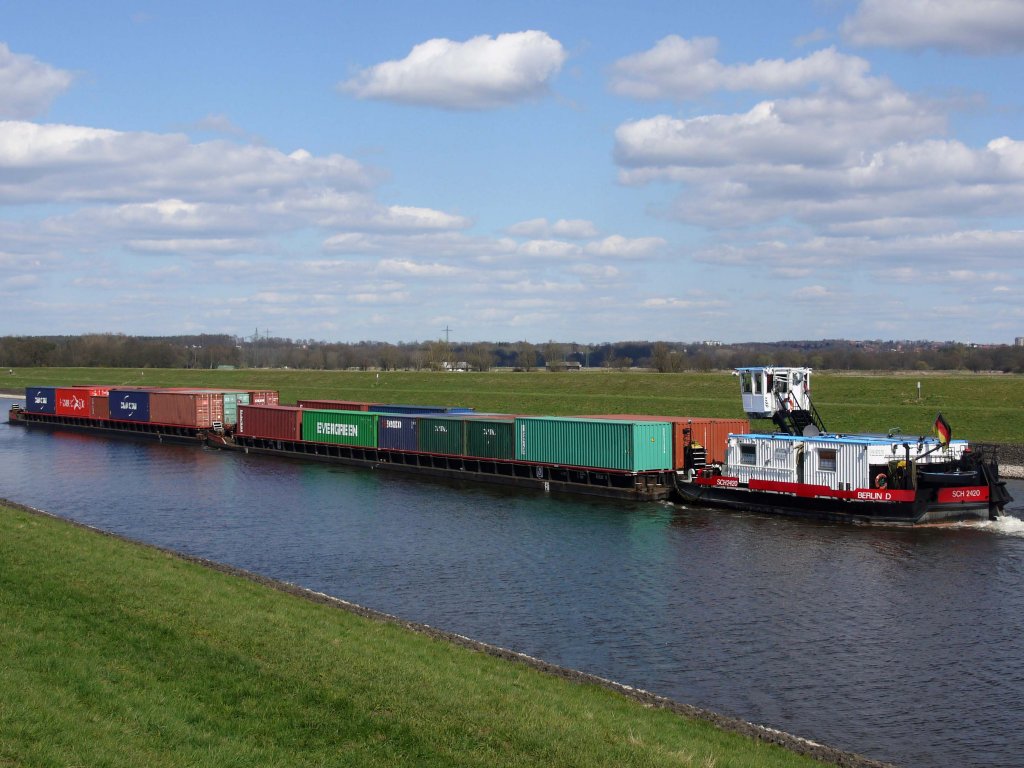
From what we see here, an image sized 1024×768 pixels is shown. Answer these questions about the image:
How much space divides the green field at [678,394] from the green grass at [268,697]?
58.4 meters

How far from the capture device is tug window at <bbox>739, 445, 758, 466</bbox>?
48537mm

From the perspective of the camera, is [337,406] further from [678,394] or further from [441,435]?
[678,394]

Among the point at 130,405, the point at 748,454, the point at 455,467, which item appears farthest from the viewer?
the point at 130,405

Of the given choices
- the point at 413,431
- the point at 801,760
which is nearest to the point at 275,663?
the point at 801,760

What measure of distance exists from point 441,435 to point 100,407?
52918 mm

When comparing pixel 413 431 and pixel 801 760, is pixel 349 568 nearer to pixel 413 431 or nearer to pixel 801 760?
pixel 801 760

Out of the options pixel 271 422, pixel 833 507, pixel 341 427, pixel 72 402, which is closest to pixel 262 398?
pixel 271 422

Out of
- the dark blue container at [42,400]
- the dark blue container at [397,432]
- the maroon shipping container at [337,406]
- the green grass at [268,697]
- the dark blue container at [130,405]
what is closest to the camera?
the green grass at [268,697]

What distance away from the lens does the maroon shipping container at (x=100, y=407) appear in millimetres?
101438

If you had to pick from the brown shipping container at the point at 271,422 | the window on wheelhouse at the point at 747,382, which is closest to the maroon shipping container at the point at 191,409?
the brown shipping container at the point at 271,422

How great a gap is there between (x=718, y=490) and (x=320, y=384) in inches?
3893

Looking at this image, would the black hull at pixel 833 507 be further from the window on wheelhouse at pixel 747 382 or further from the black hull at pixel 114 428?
the black hull at pixel 114 428

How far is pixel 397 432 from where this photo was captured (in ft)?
224

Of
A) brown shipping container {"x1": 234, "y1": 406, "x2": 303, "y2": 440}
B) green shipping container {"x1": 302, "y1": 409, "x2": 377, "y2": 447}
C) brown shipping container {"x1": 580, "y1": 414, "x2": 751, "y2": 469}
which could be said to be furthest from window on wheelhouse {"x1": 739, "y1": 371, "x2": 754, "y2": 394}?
brown shipping container {"x1": 234, "y1": 406, "x2": 303, "y2": 440}
